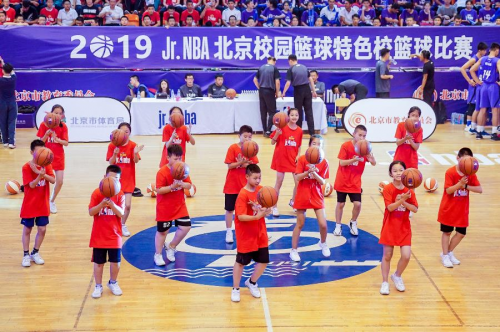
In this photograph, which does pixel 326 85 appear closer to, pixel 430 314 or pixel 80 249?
pixel 80 249

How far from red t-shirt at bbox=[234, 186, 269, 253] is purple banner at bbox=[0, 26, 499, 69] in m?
14.8

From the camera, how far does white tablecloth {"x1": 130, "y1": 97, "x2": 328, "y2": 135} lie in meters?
20.8

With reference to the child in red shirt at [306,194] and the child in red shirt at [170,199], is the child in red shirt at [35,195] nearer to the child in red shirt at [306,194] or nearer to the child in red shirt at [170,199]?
the child in red shirt at [170,199]

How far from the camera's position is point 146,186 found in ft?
49.1

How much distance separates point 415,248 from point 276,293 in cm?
293

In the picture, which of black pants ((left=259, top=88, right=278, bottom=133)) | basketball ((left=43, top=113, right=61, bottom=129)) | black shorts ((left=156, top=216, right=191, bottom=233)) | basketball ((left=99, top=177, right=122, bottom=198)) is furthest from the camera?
black pants ((left=259, top=88, right=278, bottom=133))

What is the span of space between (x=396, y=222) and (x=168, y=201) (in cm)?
306

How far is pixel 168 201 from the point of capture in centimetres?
980

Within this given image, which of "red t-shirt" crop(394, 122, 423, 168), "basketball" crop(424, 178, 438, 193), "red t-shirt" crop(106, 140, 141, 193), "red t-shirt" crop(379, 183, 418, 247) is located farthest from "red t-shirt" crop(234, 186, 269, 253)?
"basketball" crop(424, 178, 438, 193)

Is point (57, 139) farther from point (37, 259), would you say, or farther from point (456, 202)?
point (456, 202)

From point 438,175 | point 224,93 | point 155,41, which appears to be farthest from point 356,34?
point 438,175

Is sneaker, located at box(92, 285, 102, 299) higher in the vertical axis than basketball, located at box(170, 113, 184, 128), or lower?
lower

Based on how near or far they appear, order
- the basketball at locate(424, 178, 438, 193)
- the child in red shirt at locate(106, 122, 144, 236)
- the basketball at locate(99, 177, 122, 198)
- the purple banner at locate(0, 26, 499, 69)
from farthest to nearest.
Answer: the purple banner at locate(0, 26, 499, 69), the basketball at locate(424, 178, 438, 193), the child in red shirt at locate(106, 122, 144, 236), the basketball at locate(99, 177, 122, 198)

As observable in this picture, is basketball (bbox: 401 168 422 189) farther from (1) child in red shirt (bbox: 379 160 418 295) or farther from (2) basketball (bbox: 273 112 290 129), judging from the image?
(2) basketball (bbox: 273 112 290 129)
